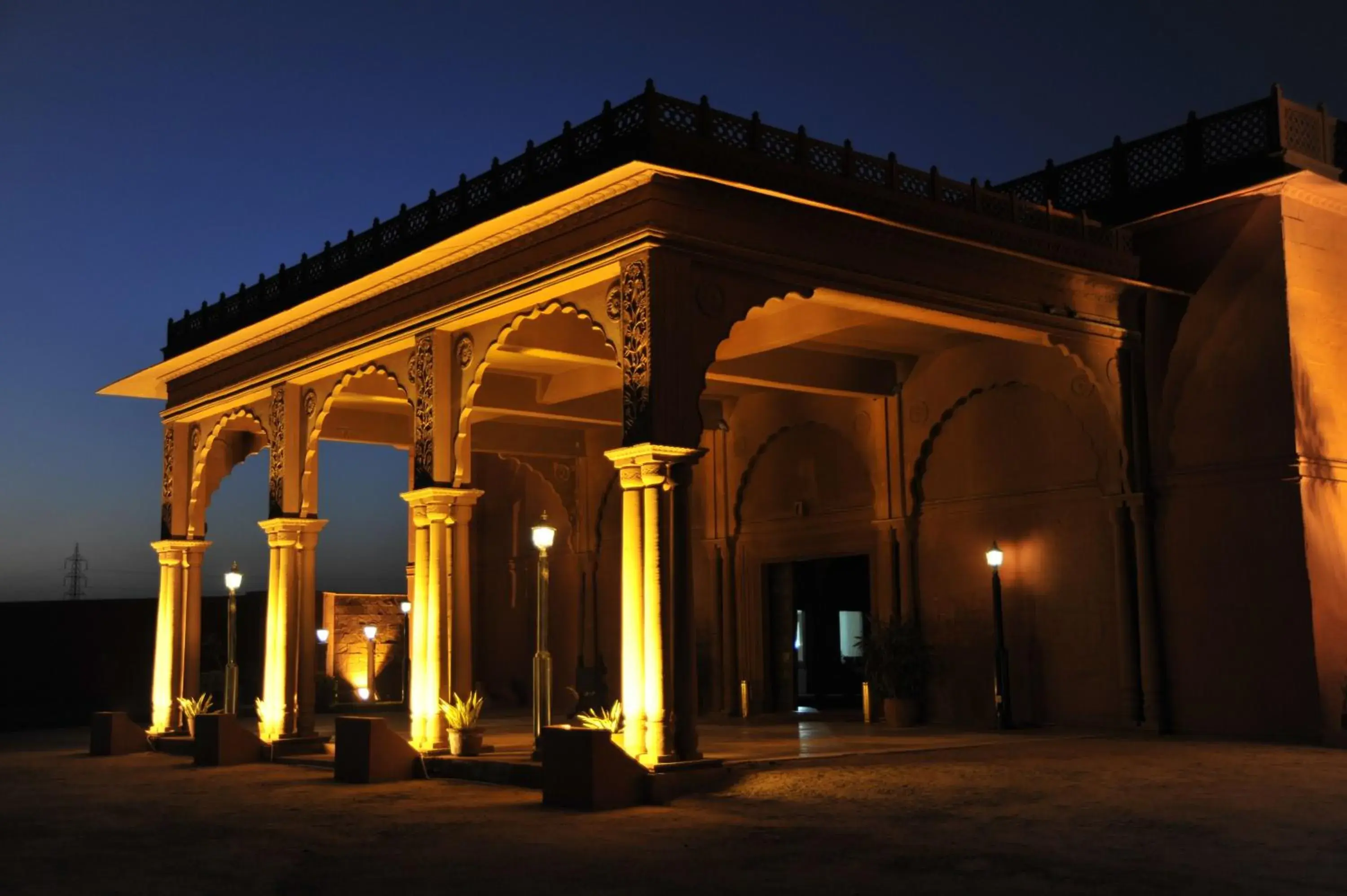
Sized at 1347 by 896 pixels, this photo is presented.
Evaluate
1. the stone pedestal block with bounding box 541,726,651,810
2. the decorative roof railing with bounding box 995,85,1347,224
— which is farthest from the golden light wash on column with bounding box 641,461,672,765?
the decorative roof railing with bounding box 995,85,1347,224

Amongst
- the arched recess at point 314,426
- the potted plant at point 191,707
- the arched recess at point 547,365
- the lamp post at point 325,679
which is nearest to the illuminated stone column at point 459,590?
the arched recess at point 547,365

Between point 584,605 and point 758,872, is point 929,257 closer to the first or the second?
point 758,872

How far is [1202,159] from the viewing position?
16.1m

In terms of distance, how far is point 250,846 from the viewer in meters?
10.1

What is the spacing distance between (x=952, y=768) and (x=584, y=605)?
42.2 ft

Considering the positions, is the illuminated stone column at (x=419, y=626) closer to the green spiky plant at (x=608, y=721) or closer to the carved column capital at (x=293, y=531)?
the green spiky plant at (x=608, y=721)

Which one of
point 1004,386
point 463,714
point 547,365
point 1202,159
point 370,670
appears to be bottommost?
point 463,714

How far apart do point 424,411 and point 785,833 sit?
24.0 feet

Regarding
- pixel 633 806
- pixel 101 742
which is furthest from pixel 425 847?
pixel 101 742

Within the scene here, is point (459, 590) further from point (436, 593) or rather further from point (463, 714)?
point (463, 714)

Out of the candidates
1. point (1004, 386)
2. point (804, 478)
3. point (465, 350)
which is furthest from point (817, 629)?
point (465, 350)

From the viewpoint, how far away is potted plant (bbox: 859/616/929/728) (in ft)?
60.5

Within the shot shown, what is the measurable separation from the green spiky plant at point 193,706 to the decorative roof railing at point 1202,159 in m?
13.4

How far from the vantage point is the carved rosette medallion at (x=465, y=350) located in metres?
15.1
